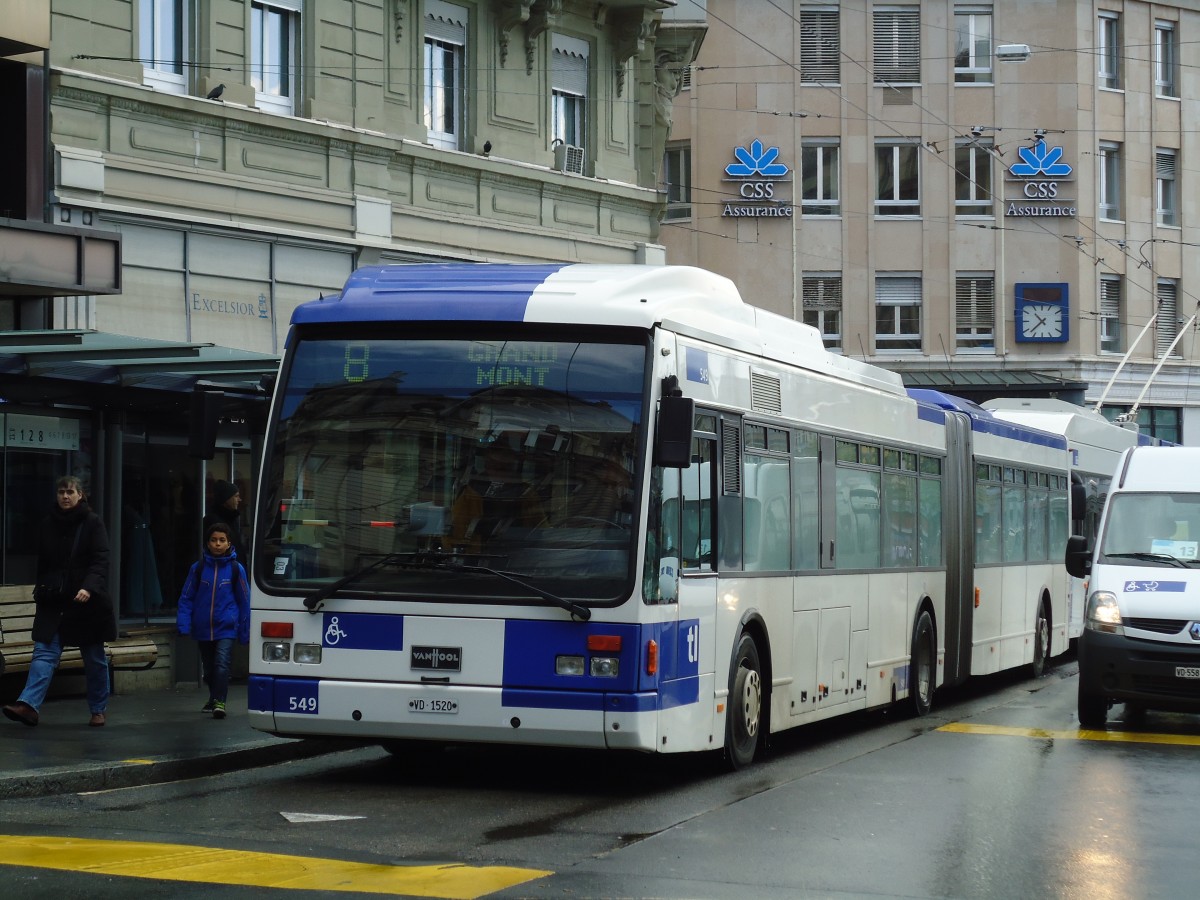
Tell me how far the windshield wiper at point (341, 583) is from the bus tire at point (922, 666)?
7.21 m

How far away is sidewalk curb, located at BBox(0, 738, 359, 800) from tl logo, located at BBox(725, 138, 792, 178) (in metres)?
35.3

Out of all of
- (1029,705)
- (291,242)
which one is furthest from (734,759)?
(291,242)

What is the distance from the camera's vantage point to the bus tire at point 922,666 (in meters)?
16.7

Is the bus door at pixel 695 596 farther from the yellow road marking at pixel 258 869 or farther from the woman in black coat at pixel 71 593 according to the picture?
the woman in black coat at pixel 71 593

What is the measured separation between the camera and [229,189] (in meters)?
20.4

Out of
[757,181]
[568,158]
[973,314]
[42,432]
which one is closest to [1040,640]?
[568,158]

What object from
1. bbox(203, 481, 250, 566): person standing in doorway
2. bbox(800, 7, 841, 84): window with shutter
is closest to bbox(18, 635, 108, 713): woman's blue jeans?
bbox(203, 481, 250, 566): person standing in doorway

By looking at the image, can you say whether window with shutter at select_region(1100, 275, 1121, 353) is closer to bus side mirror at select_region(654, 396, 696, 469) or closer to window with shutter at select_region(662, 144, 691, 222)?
window with shutter at select_region(662, 144, 691, 222)

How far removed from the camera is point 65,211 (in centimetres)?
1848

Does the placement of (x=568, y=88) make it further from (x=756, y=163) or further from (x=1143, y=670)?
(x=756, y=163)

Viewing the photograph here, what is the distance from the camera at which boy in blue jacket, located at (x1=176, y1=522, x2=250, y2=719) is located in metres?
14.7

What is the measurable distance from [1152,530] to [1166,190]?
3572cm

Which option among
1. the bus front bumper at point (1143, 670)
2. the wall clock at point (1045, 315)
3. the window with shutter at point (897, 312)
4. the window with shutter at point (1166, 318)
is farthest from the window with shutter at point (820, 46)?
the bus front bumper at point (1143, 670)

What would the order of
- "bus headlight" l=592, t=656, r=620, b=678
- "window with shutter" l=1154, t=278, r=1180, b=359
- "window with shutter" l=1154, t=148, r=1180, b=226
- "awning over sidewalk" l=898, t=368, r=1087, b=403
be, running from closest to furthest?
"bus headlight" l=592, t=656, r=620, b=678
"awning over sidewalk" l=898, t=368, r=1087, b=403
"window with shutter" l=1154, t=278, r=1180, b=359
"window with shutter" l=1154, t=148, r=1180, b=226
